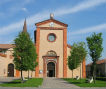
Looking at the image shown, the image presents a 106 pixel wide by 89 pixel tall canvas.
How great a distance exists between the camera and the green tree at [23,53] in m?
26.8

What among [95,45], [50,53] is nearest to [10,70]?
[50,53]

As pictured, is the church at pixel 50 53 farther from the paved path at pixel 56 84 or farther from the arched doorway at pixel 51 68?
the paved path at pixel 56 84

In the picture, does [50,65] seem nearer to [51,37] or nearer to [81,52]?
[51,37]

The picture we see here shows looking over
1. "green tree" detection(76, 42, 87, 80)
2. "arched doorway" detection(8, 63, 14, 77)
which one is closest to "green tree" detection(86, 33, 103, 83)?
"green tree" detection(76, 42, 87, 80)

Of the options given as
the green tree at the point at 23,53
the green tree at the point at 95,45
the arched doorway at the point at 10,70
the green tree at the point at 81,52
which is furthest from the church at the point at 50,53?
the green tree at the point at 23,53

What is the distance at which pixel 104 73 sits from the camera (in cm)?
6106

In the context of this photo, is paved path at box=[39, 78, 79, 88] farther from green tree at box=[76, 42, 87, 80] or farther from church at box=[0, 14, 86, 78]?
church at box=[0, 14, 86, 78]

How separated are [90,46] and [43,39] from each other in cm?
2387

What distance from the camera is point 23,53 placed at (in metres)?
26.9

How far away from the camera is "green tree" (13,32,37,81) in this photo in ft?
87.9

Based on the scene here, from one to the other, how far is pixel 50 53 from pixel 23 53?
2381 cm

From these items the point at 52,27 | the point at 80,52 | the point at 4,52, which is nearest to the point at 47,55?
the point at 52,27

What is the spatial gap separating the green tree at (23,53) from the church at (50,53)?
2228 centimetres

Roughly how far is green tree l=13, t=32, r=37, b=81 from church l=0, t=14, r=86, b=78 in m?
22.3
